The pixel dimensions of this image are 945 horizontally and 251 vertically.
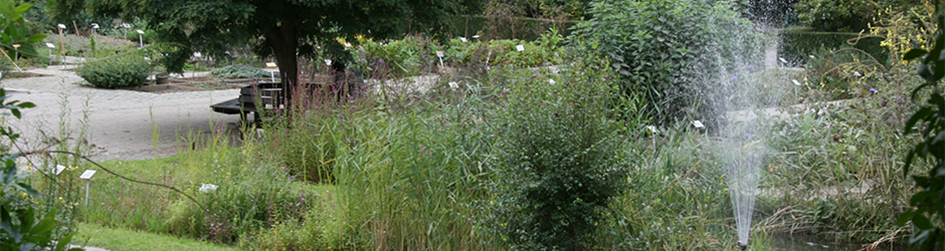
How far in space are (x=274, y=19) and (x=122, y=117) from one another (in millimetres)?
3234

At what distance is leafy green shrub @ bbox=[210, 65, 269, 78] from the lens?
15.0 m

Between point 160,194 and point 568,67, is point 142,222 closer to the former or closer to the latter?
point 160,194

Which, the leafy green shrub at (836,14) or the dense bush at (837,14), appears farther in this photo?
the leafy green shrub at (836,14)

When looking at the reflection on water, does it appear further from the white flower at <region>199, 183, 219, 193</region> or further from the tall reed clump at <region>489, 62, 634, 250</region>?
the white flower at <region>199, 183, 219, 193</region>

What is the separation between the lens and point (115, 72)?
12656 millimetres

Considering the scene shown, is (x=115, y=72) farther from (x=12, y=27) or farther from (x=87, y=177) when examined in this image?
(x=12, y=27)

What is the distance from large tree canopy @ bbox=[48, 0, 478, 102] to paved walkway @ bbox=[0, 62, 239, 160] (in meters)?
0.85

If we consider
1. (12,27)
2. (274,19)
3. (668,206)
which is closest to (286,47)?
(274,19)

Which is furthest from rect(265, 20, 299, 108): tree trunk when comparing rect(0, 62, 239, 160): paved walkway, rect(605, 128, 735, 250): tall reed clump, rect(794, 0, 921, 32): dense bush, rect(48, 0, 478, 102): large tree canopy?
rect(794, 0, 921, 32): dense bush

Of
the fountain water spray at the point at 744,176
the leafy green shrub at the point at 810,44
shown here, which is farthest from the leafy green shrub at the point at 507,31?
the fountain water spray at the point at 744,176

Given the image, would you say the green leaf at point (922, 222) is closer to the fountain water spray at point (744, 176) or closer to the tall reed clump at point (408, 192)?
the tall reed clump at point (408, 192)

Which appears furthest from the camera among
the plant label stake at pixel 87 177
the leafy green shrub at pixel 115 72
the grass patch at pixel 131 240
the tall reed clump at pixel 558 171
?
the leafy green shrub at pixel 115 72

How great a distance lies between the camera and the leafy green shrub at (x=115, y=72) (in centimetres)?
1255

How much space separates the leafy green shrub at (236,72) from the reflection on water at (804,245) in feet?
39.9
